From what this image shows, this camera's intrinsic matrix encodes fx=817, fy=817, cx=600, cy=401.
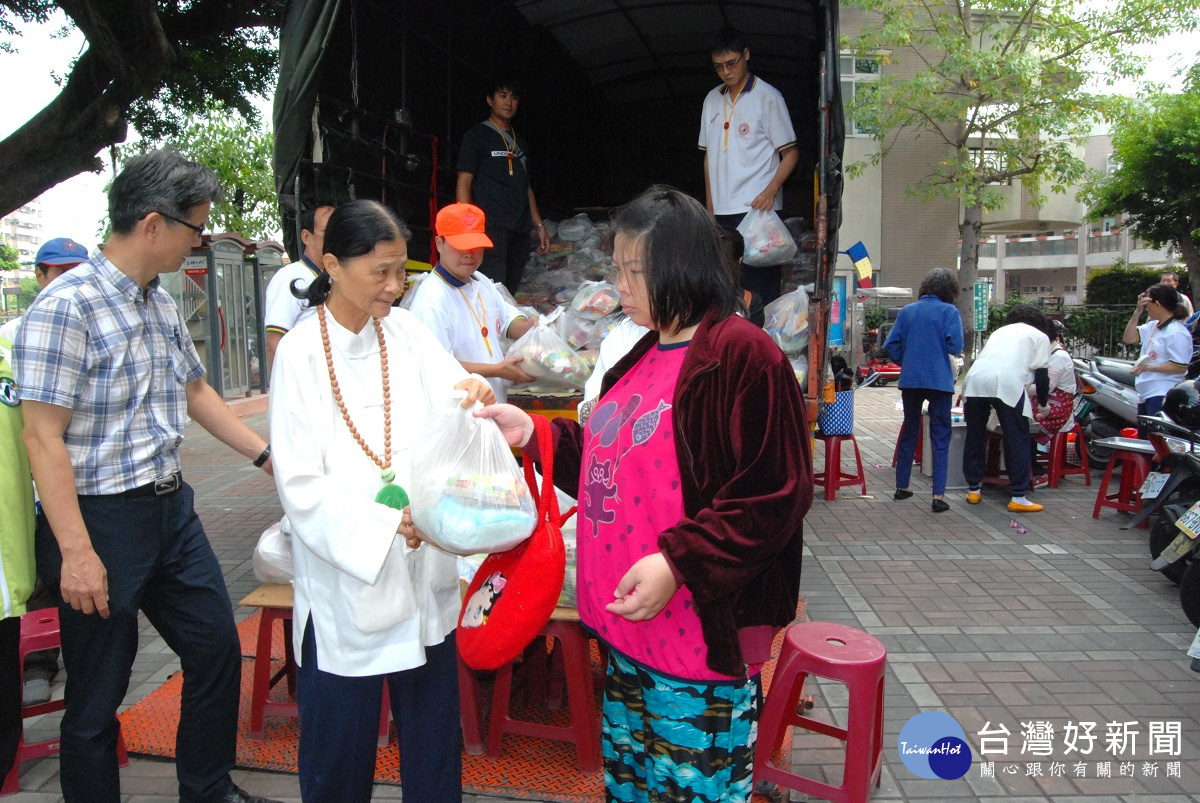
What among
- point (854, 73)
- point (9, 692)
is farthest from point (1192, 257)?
point (9, 692)

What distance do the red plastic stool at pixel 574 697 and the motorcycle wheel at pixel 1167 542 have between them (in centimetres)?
373

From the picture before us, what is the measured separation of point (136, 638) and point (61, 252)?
8.18 feet

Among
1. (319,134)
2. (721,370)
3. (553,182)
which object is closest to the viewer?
(721,370)

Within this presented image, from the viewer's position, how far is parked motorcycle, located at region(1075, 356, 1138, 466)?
7.74m

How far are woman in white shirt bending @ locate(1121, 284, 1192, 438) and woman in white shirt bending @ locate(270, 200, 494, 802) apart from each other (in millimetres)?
6899

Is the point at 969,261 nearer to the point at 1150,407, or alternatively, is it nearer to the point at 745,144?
the point at 1150,407

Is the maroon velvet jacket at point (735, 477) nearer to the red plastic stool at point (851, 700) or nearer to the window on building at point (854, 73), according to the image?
the red plastic stool at point (851, 700)

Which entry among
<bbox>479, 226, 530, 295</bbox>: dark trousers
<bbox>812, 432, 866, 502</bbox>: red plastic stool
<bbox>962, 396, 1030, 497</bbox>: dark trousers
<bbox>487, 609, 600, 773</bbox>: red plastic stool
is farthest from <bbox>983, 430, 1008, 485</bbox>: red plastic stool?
<bbox>487, 609, 600, 773</bbox>: red plastic stool

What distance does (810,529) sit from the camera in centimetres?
613

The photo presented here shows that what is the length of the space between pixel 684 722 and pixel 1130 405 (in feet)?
24.7

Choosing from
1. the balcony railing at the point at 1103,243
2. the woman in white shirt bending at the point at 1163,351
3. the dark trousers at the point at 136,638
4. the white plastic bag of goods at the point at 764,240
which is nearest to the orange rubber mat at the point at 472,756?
the dark trousers at the point at 136,638

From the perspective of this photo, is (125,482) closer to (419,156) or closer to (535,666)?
(535,666)

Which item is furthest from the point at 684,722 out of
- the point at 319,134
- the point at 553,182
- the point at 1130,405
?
the point at 1130,405

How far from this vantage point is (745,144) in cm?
533
